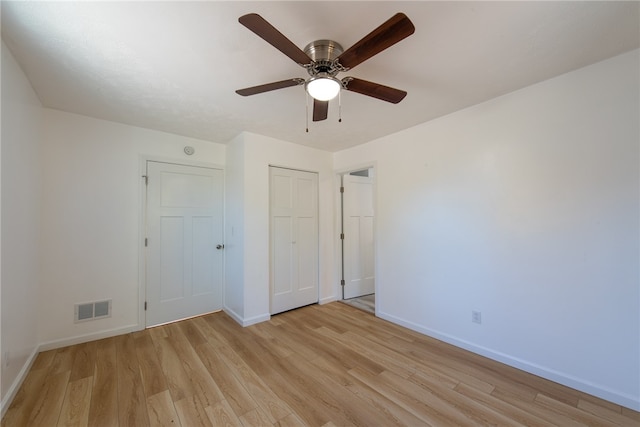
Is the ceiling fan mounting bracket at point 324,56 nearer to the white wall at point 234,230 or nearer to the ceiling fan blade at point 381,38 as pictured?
the ceiling fan blade at point 381,38

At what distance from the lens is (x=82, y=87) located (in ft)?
6.82

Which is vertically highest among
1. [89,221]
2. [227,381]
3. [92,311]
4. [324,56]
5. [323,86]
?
[324,56]

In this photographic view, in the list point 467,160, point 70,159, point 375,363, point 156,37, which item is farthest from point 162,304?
point 467,160

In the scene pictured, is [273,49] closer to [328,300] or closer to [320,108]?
[320,108]

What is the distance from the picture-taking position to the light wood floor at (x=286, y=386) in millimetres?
1620

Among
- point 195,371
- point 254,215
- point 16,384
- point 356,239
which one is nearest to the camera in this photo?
point 16,384

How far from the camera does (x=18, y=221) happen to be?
1893 mm

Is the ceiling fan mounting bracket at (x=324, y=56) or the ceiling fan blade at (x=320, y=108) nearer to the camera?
the ceiling fan mounting bracket at (x=324, y=56)

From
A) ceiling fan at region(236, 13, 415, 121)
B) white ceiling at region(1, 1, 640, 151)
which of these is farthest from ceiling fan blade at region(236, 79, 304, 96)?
white ceiling at region(1, 1, 640, 151)

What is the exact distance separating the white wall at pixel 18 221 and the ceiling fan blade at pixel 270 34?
173cm

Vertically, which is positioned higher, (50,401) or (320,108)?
(320,108)

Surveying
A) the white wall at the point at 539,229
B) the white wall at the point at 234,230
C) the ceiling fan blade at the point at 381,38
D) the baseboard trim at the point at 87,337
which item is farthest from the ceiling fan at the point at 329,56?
the baseboard trim at the point at 87,337

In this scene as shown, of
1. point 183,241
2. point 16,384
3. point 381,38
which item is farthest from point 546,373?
point 16,384

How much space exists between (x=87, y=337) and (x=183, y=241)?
1.30m
